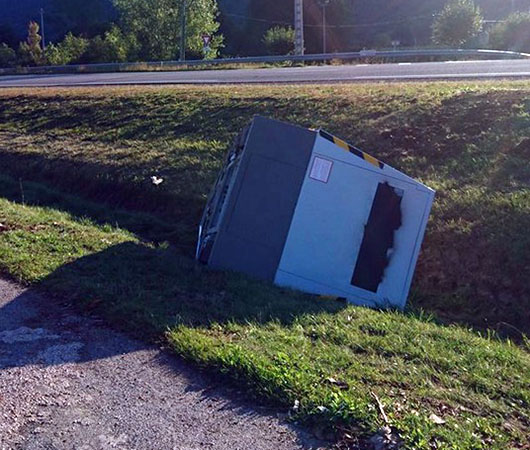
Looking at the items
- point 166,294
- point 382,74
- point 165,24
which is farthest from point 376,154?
point 165,24

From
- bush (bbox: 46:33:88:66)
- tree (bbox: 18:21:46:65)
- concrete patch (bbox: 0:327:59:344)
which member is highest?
concrete patch (bbox: 0:327:59:344)

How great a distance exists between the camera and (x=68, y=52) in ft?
184

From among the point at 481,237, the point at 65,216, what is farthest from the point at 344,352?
the point at 65,216

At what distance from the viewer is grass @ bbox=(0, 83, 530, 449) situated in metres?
4.51

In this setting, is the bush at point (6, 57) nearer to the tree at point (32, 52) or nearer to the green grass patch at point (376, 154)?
the tree at point (32, 52)

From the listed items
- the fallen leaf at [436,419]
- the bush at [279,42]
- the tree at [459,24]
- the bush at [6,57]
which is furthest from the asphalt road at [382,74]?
the bush at [6,57]

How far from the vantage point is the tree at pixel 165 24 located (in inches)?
2160

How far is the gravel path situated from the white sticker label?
8.30ft

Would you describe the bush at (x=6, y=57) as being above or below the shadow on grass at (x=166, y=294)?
below

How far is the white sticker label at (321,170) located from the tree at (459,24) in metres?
47.6

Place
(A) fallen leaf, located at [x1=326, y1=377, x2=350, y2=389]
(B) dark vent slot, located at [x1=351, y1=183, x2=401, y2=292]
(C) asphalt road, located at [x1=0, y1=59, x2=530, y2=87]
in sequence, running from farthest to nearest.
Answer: (C) asphalt road, located at [x1=0, y1=59, x2=530, y2=87] < (B) dark vent slot, located at [x1=351, y1=183, x2=401, y2=292] < (A) fallen leaf, located at [x1=326, y1=377, x2=350, y2=389]

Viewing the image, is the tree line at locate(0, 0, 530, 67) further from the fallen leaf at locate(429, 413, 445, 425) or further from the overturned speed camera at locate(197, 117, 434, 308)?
the fallen leaf at locate(429, 413, 445, 425)

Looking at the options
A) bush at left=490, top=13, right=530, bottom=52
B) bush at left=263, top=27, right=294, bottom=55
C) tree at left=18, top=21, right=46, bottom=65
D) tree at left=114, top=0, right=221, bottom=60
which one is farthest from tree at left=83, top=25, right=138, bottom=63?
bush at left=490, top=13, right=530, bottom=52

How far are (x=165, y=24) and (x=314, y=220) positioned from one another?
50999 millimetres
